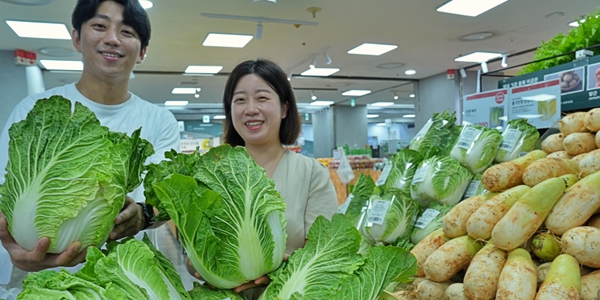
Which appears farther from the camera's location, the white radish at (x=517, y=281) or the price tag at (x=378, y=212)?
the price tag at (x=378, y=212)

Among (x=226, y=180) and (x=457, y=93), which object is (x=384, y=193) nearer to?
(x=226, y=180)

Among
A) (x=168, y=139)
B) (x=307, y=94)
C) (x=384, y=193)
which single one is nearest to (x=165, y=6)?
(x=168, y=139)

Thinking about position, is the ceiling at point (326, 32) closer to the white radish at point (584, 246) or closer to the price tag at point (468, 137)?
the price tag at point (468, 137)

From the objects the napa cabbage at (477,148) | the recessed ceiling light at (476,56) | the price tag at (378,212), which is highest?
the recessed ceiling light at (476,56)

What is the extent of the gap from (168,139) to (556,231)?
1.54 metres

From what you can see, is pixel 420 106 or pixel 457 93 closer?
pixel 457 93

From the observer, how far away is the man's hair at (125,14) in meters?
1.50

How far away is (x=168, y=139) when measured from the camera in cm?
179

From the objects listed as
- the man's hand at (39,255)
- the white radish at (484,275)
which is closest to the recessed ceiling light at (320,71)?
the white radish at (484,275)

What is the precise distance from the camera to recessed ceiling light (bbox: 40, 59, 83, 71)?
884 cm

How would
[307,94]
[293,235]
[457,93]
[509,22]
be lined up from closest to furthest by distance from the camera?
[293,235], [509,22], [457,93], [307,94]

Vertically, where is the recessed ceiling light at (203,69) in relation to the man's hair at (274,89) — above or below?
above

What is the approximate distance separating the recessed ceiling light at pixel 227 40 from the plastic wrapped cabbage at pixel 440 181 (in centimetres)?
606

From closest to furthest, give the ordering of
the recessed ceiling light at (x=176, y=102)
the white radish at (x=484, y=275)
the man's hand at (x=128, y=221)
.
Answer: the man's hand at (x=128, y=221), the white radish at (x=484, y=275), the recessed ceiling light at (x=176, y=102)
